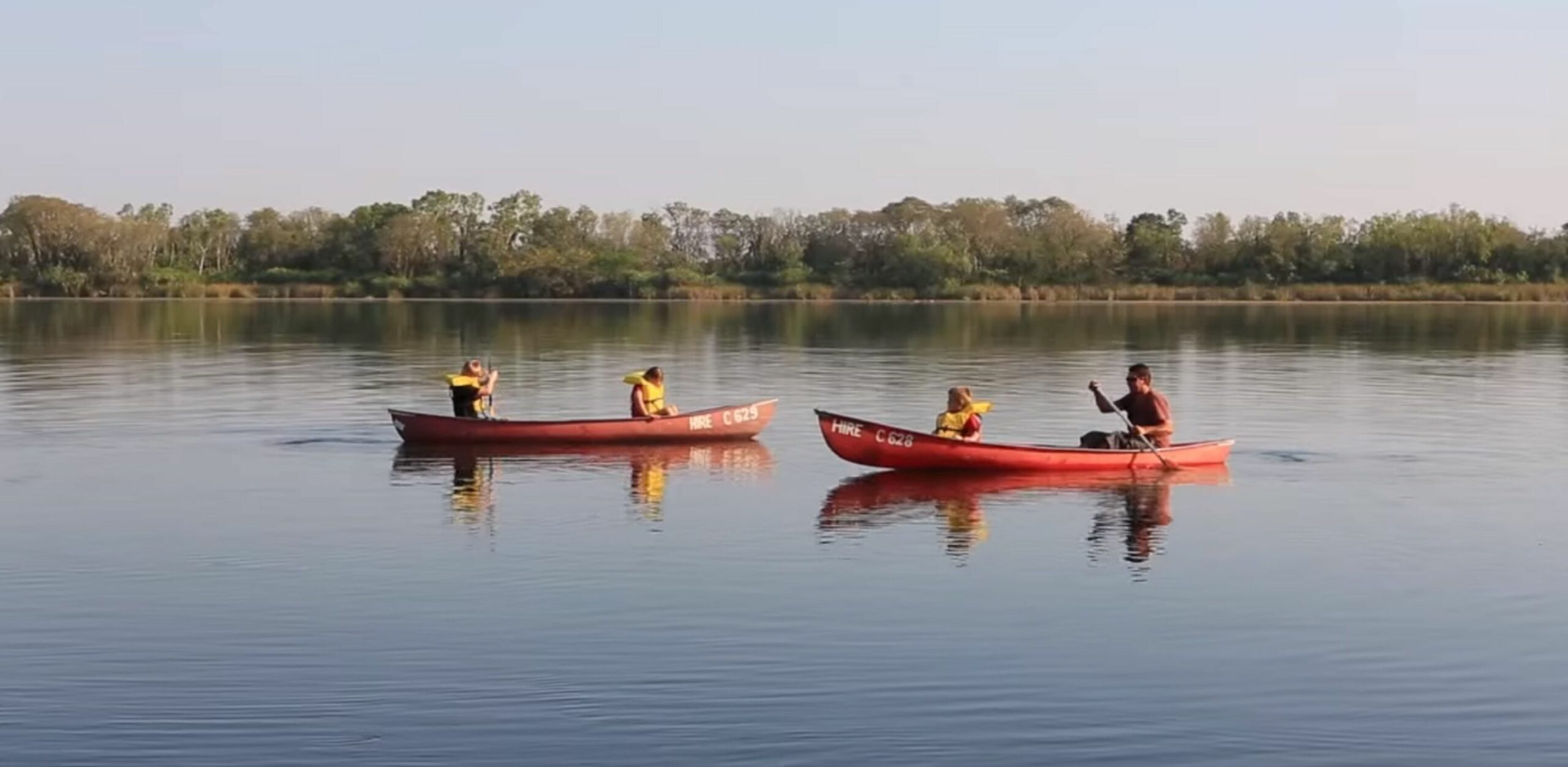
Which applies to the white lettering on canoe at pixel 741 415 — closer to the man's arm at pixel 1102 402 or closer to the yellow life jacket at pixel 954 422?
the yellow life jacket at pixel 954 422

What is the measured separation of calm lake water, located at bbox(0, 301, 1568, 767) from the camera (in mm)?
11289

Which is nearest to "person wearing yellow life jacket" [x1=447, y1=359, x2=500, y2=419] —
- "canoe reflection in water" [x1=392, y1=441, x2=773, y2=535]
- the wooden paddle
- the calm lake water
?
"canoe reflection in water" [x1=392, y1=441, x2=773, y2=535]

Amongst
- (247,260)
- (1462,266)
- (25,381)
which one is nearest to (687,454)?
(25,381)

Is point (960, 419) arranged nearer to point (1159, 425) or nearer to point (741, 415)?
point (1159, 425)

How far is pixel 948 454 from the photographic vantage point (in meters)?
23.0

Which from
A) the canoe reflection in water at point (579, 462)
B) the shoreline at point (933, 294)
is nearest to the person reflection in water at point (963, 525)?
the canoe reflection in water at point (579, 462)

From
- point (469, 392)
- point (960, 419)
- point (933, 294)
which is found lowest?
point (960, 419)

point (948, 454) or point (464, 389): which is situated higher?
point (464, 389)

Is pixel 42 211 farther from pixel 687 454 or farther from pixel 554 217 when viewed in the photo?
pixel 687 454

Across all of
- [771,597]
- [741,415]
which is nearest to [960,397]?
[741,415]

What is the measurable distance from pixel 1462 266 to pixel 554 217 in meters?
64.2

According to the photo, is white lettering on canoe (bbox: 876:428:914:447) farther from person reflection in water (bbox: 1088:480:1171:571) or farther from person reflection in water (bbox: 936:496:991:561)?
person reflection in water (bbox: 1088:480:1171:571)

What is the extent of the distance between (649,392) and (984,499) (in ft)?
24.1

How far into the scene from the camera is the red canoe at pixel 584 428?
1028 inches
